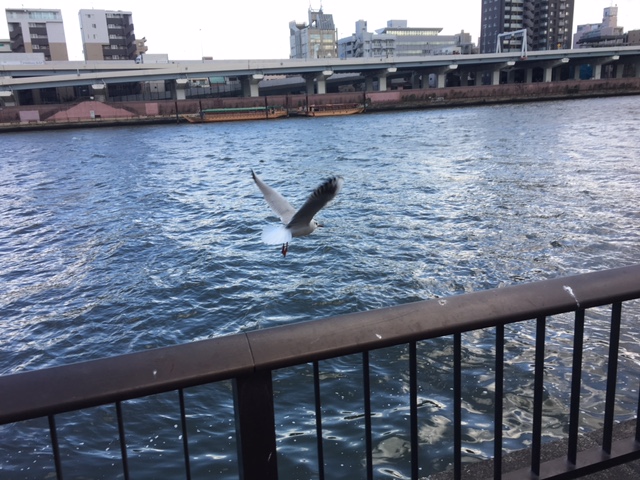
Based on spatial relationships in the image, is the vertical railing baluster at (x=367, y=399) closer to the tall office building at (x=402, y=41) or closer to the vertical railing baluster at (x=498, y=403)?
the vertical railing baluster at (x=498, y=403)

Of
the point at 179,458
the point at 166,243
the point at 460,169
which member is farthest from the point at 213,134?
the point at 179,458

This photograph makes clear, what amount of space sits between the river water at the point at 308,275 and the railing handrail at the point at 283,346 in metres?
3.56

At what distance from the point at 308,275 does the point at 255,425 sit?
9133mm

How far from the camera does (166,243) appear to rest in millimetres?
13594

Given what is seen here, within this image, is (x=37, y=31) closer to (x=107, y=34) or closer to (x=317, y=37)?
(x=107, y=34)

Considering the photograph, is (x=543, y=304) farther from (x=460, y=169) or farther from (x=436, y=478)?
(x=460, y=169)

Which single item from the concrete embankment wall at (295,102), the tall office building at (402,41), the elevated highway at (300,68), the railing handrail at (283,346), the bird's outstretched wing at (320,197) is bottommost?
the concrete embankment wall at (295,102)

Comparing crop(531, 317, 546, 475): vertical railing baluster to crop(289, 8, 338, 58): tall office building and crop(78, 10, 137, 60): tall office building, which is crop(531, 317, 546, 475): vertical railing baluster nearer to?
crop(78, 10, 137, 60): tall office building

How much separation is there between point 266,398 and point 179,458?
4.41 m

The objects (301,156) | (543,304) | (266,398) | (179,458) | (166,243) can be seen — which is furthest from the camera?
(301,156)

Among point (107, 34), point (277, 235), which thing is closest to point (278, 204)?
point (277, 235)

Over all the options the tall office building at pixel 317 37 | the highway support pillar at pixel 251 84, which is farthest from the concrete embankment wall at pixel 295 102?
the tall office building at pixel 317 37

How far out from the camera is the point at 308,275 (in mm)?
10922

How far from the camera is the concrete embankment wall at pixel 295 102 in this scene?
2399 inches
